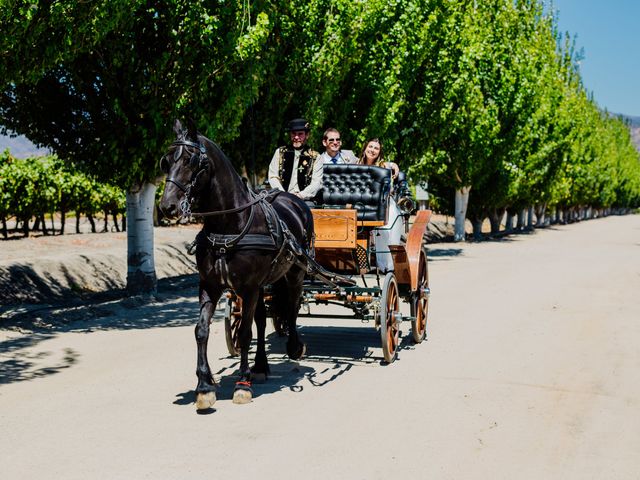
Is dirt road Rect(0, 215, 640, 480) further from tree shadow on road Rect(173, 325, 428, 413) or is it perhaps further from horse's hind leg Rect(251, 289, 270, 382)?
horse's hind leg Rect(251, 289, 270, 382)

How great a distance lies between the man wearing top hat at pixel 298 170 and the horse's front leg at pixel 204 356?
89.8 inches

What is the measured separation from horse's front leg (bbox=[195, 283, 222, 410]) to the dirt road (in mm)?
150

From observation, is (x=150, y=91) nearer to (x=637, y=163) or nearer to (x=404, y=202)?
(x=404, y=202)

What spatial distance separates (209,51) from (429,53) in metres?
13.3

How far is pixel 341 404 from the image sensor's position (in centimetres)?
690

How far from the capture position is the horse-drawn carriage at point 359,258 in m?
8.77

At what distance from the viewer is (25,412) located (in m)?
6.60

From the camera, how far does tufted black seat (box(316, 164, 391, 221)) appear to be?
9406 mm

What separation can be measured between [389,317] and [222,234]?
2634mm

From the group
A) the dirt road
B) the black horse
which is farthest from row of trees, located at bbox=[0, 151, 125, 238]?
the black horse

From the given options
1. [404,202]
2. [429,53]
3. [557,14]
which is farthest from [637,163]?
[404,202]

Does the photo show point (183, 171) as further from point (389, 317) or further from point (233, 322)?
point (389, 317)

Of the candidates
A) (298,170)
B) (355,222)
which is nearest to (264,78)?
(298,170)

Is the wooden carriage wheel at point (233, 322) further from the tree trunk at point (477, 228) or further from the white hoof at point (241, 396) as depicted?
the tree trunk at point (477, 228)
